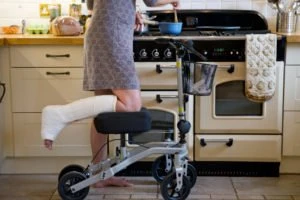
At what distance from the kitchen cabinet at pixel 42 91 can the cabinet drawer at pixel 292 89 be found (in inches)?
45.7

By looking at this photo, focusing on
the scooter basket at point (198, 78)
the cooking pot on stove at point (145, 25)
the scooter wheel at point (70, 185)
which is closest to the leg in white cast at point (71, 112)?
the scooter wheel at point (70, 185)

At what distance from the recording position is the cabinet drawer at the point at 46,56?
303 centimetres

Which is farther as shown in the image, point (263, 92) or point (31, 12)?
point (31, 12)

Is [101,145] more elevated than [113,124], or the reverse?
[113,124]

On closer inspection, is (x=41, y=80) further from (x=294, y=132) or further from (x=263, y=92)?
(x=294, y=132)

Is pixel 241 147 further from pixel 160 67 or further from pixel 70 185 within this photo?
pixel 70 185

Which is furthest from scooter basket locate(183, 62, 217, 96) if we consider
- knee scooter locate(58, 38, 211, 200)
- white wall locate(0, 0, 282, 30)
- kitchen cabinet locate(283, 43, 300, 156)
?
white wall locate(0, 0, 282, 30)

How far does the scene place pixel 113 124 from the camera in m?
2.50

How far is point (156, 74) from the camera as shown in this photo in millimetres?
3000

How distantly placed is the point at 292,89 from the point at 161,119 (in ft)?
2.59

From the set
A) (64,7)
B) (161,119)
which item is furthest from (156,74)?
(64,7)

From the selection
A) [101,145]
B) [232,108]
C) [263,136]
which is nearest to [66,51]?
[101,145]

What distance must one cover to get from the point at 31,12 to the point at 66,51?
73 centimetres

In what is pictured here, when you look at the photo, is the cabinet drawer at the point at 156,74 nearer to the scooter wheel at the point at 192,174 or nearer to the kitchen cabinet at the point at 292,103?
the scooter wheel at the point at 192,174
